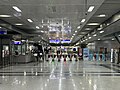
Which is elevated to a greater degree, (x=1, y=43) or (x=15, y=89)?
(x=1, y=43)

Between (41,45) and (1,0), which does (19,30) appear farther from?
(41,45)

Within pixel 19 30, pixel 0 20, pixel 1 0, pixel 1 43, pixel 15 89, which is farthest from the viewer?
pixel 19 30

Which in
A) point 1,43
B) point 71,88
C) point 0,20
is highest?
point 0,20

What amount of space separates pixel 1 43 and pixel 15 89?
14391 mm

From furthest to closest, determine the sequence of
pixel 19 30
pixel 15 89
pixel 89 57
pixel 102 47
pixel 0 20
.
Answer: pixel 102 47 → pixel 89 57 → pixel 19 30 → pixel 0 20 → pixel 15 89

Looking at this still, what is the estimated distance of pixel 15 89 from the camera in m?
8.20

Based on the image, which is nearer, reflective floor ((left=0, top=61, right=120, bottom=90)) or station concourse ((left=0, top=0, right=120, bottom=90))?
reflective floor ((left=0, top=61, right=120, bottom=90))

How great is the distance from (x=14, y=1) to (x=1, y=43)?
36.5ft

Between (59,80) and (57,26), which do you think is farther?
(57,26)

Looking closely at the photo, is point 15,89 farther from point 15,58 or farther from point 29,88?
point 15,58

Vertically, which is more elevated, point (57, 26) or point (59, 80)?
point (57, 26)

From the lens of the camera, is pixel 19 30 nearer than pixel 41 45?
Yes

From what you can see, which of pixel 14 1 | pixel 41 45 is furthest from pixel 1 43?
pixel 41 45

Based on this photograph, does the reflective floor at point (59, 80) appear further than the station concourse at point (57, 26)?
No
